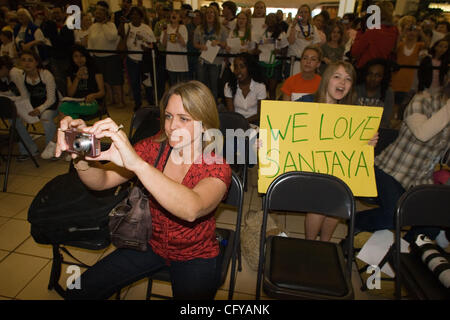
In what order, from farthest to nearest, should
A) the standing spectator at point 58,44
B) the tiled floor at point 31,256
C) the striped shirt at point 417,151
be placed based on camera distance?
1. the standing spectator at point 58,44
2. the tiled floor at point 31,256
3. the striped shirt at point 417,151

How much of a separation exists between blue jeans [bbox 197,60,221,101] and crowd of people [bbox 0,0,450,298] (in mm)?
21

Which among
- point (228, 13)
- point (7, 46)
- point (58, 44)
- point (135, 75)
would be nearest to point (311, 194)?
point (135, 75)

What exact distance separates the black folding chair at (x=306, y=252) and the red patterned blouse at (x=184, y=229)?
0.36m

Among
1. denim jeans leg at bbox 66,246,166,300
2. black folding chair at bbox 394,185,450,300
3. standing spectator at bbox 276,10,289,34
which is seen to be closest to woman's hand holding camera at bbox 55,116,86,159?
denim jeans leg at bbox 66,246,166,300

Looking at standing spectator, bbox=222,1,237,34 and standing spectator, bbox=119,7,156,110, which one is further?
standing spectator, bbox=222,1,237,34

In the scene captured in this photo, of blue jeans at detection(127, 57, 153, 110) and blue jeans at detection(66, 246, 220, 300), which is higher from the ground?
blue jeans at detection(127, 57, 153, 110)

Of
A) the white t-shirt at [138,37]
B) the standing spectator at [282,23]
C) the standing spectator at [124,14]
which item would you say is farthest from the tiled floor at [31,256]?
the standing spectator at [124,14]

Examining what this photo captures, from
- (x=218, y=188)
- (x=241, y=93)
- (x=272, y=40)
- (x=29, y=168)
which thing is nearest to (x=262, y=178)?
(x=218, y=188)

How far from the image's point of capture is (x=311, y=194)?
1782 millimetres

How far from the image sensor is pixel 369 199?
7.54ft

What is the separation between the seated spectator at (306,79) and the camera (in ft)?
10.0

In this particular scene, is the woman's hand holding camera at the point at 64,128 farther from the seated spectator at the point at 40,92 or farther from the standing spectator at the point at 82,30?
the standing spectator at the point at 82,30

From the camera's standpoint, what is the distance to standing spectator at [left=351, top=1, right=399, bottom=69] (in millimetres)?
4258

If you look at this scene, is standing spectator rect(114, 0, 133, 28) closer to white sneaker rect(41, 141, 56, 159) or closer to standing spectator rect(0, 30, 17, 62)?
standing spectator rect(0, 30, 17, 62)
